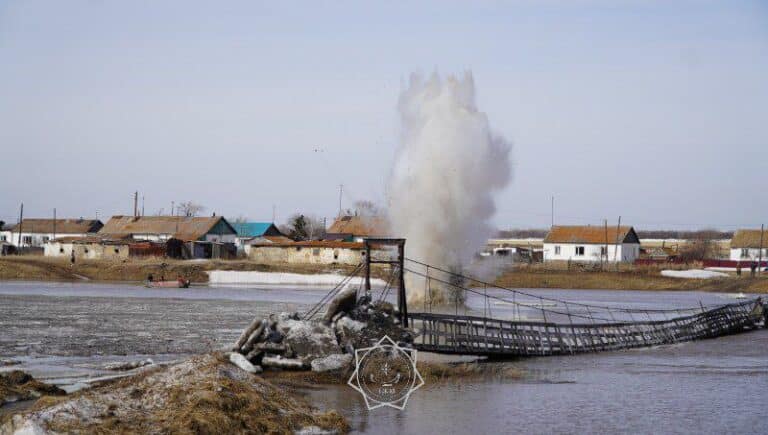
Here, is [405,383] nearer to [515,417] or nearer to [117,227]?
[515,417]

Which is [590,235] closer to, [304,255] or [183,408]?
[304,255]

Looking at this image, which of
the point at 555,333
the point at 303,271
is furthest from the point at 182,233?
the point at 555,333

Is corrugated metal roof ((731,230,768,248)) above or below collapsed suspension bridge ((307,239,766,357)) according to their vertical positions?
above

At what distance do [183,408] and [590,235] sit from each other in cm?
10296

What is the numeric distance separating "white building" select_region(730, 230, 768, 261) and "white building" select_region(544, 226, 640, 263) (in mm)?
12251

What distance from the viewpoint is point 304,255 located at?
92.2 meters

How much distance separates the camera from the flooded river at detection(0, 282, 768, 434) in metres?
Result: 19.9

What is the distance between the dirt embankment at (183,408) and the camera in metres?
15.1

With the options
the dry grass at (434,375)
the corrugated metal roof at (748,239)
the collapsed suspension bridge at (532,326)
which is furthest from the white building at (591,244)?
the dry grass at (434,375)

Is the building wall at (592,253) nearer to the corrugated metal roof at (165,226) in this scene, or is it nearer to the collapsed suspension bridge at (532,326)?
the corrugated metal roof at (165,226)

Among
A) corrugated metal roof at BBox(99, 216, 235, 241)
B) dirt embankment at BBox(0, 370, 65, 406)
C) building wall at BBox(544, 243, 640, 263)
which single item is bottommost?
dirt embankment at BBox(0, 370, 65, 406)

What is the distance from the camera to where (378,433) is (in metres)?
17.9

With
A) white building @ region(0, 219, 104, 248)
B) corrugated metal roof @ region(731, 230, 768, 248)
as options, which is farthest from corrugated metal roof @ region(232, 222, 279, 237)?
corrugated metal roof @ region(731, 230, 768, 248)

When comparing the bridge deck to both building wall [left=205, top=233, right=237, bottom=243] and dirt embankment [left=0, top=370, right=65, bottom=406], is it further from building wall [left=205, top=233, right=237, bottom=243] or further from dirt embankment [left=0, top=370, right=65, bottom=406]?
building wall [left=205, top=233, right=237, bottom=243]
